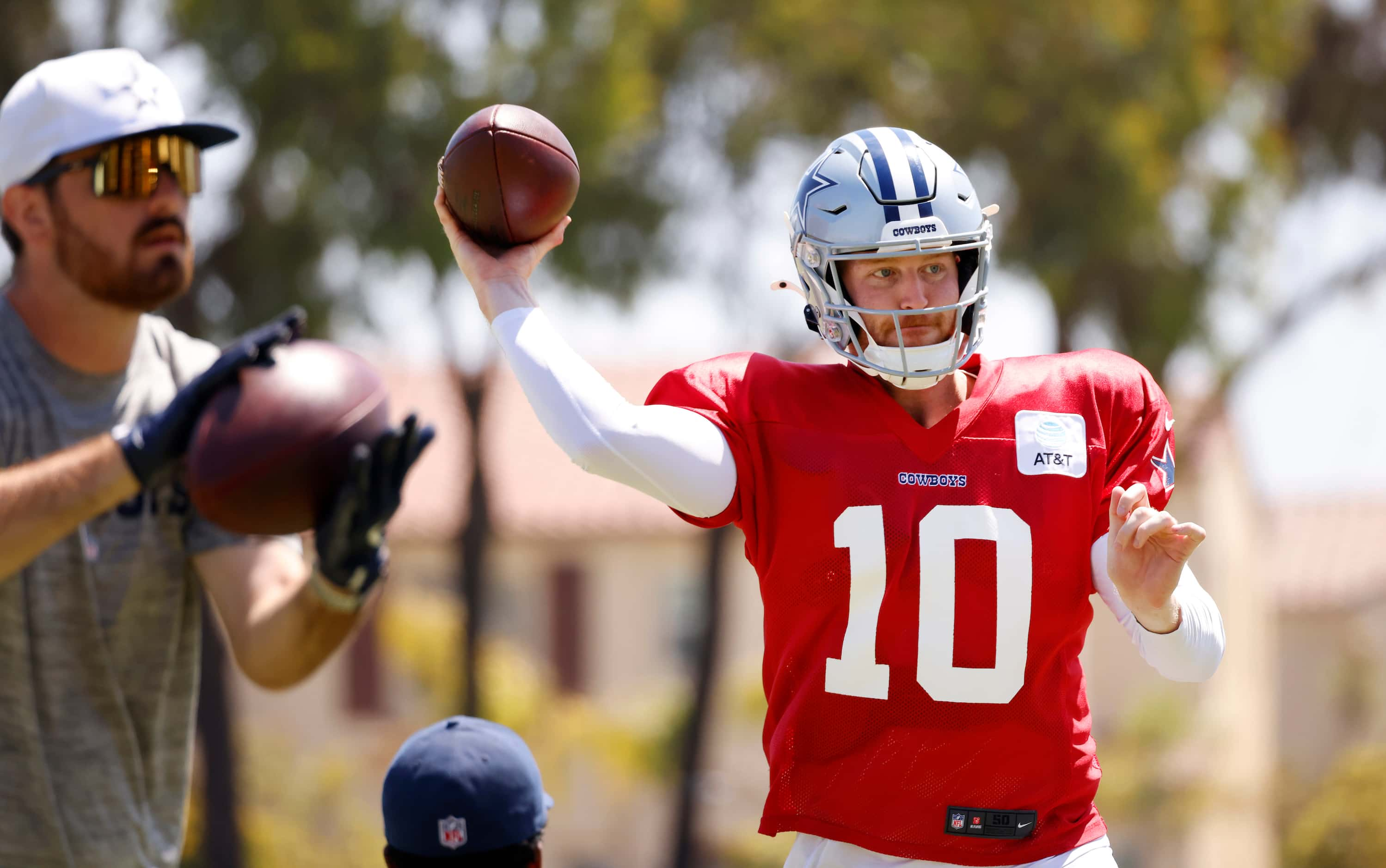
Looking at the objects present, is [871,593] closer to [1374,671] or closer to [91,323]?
[91,323]

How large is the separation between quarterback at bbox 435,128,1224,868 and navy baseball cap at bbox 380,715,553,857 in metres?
0.46

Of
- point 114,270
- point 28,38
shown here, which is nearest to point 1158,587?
point 114,270

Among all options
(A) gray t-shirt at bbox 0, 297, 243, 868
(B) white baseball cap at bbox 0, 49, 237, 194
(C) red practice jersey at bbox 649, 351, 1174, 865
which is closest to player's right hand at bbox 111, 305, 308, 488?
(A) gray t-shirt at bbox 0, 297, 243, 868

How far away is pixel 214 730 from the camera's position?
1184cm

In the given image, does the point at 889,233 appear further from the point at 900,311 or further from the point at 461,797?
the point at 461,797

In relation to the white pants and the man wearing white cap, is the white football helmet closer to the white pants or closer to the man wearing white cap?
the white pants

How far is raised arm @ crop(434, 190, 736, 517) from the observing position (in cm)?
268

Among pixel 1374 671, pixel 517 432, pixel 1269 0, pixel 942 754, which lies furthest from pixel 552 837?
pixel 942 754

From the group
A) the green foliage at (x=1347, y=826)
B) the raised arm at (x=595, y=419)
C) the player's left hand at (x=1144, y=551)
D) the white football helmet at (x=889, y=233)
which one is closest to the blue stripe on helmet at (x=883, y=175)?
the white football helmet at (x=889, y=233)

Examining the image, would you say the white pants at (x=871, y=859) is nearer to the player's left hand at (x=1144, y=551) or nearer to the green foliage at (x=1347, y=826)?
the player's left hand at (x=1144, y=551)

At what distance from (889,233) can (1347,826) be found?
19.9 meters

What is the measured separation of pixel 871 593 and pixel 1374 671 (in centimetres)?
2912

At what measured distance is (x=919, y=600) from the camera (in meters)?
2.80

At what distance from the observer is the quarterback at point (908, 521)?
2752 mm
